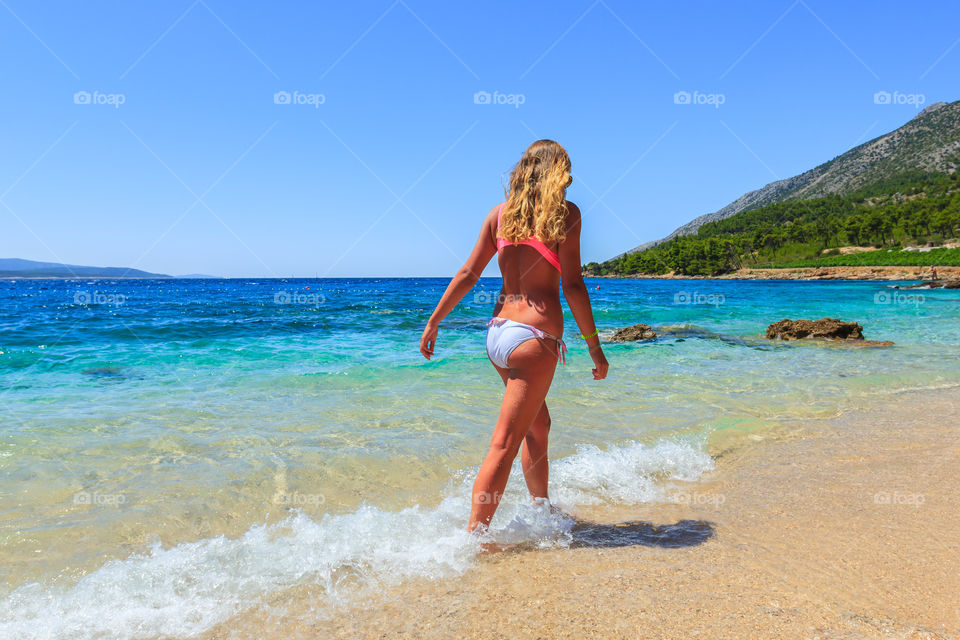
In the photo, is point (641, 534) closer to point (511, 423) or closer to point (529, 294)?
point (511, 423)

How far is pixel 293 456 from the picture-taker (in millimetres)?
4918

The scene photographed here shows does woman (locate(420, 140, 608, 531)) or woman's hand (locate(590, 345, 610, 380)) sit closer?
woman (locate(420, 140, 608, 531))

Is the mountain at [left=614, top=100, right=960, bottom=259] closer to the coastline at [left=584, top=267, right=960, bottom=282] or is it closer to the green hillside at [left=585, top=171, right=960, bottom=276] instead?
the green hillside at [left=585, top=171, right=960, bottom=276]

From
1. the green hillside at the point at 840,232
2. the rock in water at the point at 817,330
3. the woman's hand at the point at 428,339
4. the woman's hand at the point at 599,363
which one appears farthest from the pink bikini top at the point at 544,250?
→ the green hillside at the point at 840,232

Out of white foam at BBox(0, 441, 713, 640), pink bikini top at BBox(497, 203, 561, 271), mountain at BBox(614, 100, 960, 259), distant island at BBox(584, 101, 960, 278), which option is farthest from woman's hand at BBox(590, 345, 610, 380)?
mountain at BBox(614, 100, 960, 259)

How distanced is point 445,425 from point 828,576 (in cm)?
405

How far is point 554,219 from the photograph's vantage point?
291 cm

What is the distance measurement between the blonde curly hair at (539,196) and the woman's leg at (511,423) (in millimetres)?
623

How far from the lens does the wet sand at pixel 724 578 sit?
2.22 meters

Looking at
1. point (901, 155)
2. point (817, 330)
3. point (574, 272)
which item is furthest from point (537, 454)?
point (901, 155)

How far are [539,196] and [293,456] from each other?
3455 mm

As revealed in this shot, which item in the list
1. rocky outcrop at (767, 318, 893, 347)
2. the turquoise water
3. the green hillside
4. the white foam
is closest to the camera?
the white foam

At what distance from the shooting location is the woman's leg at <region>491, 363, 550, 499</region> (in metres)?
3.34

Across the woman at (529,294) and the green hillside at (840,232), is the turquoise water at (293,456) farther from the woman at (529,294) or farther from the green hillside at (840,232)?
the green hillside at (840,232)
